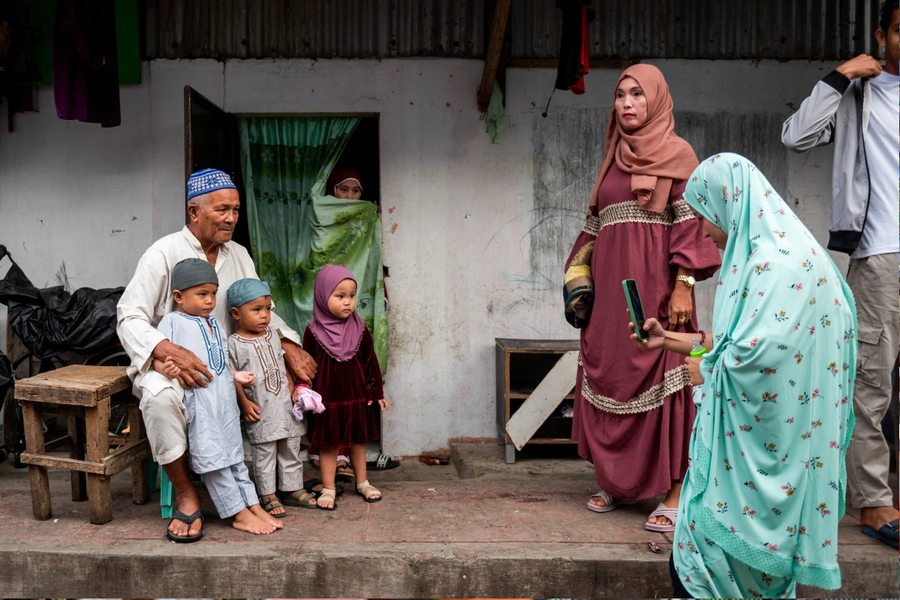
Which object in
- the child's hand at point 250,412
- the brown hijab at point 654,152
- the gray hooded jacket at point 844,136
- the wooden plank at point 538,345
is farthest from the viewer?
the wooden plank at point 538,345

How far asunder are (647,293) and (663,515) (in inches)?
43.2

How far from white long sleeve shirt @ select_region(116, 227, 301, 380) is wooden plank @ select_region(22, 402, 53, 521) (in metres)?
0.56

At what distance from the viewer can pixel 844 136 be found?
11.0 feet

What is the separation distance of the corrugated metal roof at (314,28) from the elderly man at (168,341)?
181 cm

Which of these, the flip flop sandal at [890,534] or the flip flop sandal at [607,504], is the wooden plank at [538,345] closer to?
the flip flop sandal at [607,504]

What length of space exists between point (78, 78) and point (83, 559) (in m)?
3.08

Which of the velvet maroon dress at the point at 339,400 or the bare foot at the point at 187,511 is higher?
the velvet maroon dress at the point at 339,400

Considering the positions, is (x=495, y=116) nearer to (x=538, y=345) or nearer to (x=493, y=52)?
(x=493, y=52)

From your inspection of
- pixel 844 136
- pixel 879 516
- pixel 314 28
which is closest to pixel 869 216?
pixel 844 136

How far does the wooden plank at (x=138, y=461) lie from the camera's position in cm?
371

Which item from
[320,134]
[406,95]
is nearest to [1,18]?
[320,134]

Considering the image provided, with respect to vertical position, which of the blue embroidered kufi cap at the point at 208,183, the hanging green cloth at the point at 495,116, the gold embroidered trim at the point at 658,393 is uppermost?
the hanging green cloth at the point at 495,116

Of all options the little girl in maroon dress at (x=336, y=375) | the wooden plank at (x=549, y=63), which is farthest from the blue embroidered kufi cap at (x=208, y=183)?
the wooden plank at (x=549, y=63)

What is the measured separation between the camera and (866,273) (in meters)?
3.33
